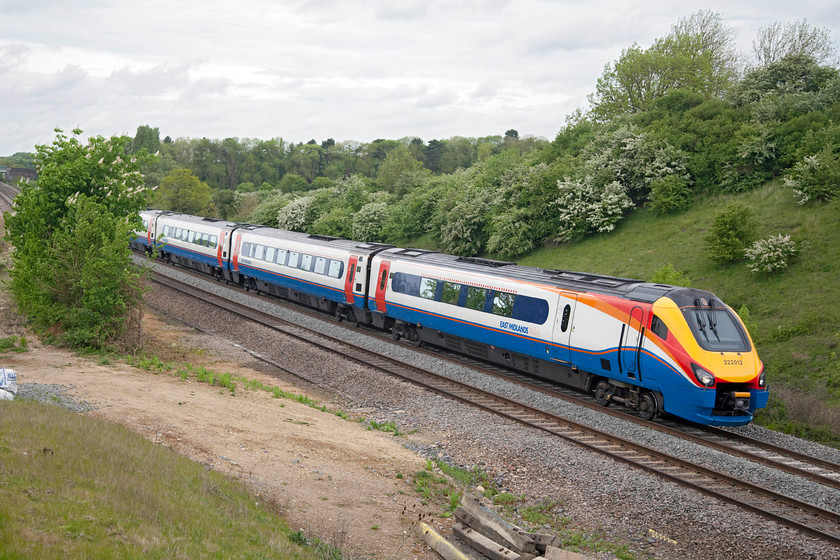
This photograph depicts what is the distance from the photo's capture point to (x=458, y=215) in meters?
42.6

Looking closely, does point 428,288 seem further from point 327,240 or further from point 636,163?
point 636,163

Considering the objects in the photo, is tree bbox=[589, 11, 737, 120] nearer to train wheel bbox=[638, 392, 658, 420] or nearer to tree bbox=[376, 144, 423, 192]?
tree bbox=[376, 144, 423, 192]

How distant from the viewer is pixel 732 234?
90.0ft

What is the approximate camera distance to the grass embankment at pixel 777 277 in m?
18.4

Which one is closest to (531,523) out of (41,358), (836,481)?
(836,481)

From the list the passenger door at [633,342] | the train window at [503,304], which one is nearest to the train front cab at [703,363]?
the passenger door at [633,342]

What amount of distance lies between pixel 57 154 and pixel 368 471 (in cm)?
1690

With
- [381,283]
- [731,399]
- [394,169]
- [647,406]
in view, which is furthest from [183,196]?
[731,399]

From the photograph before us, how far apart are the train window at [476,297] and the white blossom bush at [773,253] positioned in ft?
40.4

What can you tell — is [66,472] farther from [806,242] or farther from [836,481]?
[806,242]

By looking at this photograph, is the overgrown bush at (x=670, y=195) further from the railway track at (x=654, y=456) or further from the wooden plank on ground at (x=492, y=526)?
the wooden plank on ground at (x=492, y=526)

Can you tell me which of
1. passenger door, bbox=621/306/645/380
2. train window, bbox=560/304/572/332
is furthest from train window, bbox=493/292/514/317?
passenger door, bbox=621/306/645/380

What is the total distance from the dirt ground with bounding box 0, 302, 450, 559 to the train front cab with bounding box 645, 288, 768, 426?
5953 millimetres

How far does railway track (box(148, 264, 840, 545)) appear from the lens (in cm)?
1051
